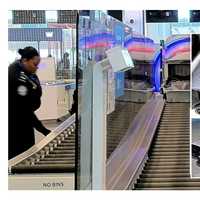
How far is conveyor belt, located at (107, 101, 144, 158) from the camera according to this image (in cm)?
230

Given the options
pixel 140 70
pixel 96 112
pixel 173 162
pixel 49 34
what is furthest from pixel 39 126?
pixel 173 162

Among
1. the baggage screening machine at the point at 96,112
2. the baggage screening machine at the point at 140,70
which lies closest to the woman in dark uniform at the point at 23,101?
the baggage screening machine at the point at 96,112

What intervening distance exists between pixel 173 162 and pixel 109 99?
1.42ft

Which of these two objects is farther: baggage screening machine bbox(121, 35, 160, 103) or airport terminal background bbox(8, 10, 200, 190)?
baggage screening machine bbox(121, 35, 160, 103)

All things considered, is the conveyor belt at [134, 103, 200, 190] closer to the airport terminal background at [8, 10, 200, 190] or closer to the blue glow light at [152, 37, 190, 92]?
the airport terminal background at [8, 10, 200, 190]

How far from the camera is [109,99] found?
7.48 ft

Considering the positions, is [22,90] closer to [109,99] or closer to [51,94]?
[51,94]

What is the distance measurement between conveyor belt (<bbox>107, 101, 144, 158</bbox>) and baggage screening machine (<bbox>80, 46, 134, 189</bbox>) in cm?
5

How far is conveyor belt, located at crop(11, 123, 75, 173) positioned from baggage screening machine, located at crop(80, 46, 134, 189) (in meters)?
0.07

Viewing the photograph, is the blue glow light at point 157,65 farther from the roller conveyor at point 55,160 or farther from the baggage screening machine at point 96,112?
the roller conveyor at point 55,160

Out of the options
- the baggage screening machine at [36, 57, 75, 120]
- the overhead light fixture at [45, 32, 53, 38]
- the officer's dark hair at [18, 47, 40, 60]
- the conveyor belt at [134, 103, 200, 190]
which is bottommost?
the conveyor belt at [134, 103, 200, 190]

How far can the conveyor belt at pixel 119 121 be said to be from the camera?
230 centimetres

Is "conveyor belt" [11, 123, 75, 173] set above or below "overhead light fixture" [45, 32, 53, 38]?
below

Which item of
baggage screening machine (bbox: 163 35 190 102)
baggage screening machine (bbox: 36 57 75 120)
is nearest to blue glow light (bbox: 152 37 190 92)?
baggage screening machine (bbox: 163 35 190 102)
